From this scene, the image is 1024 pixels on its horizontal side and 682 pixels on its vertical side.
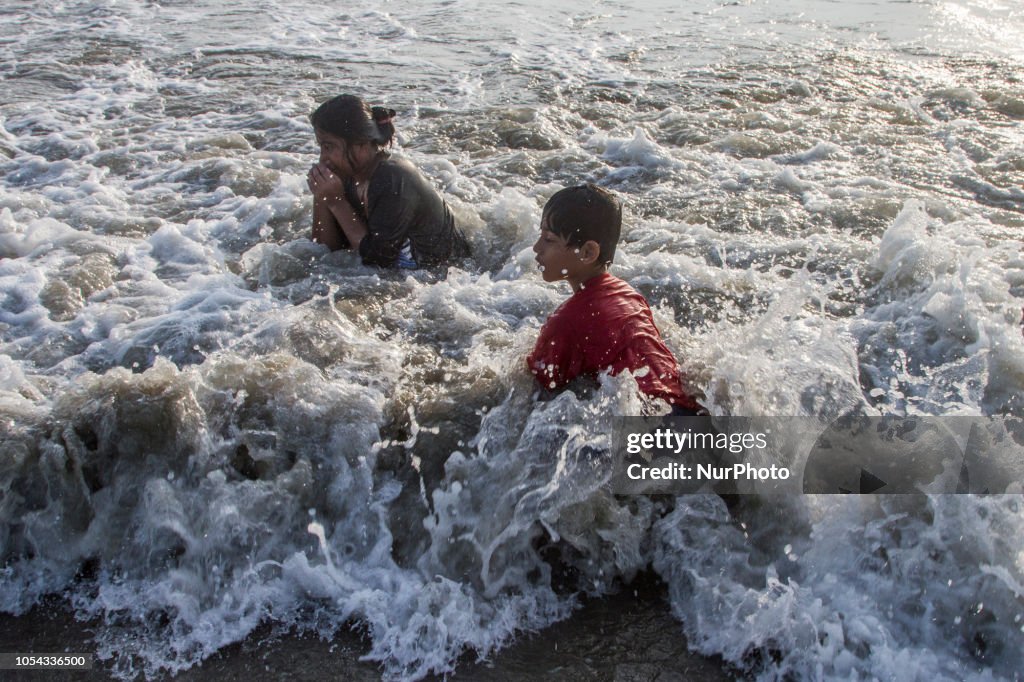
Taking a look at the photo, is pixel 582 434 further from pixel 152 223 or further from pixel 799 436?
pixel 152 223

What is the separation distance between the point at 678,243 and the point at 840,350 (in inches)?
73.7

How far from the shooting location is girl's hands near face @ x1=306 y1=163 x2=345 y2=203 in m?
5.07

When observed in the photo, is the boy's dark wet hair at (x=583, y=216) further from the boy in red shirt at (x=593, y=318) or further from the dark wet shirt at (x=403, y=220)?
the dark wet shirt at (x=403, y=220)

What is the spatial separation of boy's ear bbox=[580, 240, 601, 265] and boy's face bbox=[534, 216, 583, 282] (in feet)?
0.07

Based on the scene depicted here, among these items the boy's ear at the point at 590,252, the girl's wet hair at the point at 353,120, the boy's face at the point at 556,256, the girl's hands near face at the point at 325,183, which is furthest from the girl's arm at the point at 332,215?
the boy's ear at the point at 590,252

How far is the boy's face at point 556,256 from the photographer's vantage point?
3.72 metres

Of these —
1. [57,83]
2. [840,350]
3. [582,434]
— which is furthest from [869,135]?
[57,83]

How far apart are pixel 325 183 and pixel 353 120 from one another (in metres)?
0.42

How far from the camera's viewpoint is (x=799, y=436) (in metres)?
3.48

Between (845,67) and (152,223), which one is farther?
(845,67)
